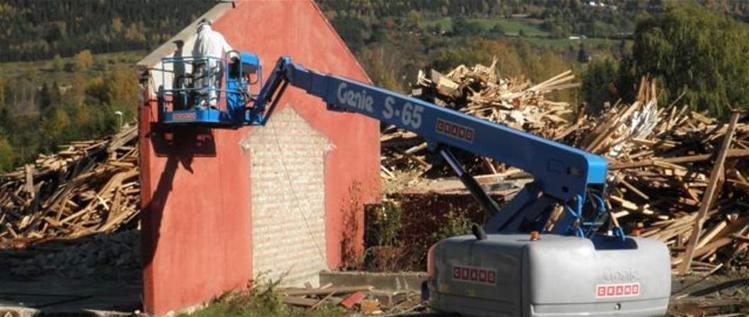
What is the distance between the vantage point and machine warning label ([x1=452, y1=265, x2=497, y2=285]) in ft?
37.4

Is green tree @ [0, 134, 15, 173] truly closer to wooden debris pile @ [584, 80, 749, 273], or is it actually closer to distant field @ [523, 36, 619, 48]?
wooden debris pile @ [584, 80, 749, 273]

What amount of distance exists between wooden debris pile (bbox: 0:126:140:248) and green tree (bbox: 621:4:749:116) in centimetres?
3731

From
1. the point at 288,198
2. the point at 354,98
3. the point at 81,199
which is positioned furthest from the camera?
the point at 81,199

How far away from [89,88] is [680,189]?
102 metres

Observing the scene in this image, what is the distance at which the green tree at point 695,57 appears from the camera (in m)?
60.4

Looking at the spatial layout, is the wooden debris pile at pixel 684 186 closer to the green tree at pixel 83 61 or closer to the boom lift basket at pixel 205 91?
the boom lift basket at pixel 205 91

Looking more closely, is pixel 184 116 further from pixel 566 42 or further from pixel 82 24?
pixel 82 24

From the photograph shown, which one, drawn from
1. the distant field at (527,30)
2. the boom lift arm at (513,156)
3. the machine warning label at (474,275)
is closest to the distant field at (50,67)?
the distant field at (527,30)

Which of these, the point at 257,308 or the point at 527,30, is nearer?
the point at 257,308

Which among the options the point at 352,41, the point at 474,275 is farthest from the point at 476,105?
the point at 352,41

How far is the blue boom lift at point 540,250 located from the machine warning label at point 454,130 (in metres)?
0.01

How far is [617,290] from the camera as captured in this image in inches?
436

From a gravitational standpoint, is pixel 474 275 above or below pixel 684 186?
above

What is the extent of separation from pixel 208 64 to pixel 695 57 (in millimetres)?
50283
